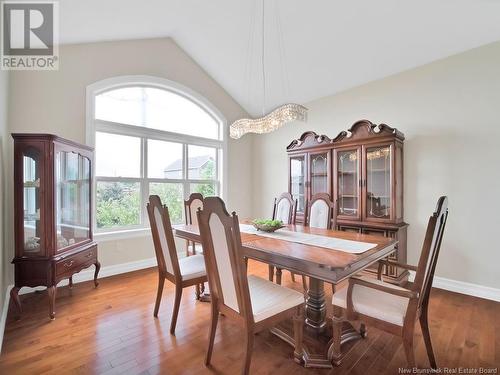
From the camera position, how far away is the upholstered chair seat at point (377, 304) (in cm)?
150

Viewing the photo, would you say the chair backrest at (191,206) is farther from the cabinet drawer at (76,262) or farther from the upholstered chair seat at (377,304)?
the upholstered chair seat at (377,304)

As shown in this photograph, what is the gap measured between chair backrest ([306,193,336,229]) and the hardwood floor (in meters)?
1.15

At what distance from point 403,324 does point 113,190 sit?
3.63m

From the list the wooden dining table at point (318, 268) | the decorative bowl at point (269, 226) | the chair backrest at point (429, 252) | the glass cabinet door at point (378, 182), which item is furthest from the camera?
the glass cabinet door at point (378, 182)

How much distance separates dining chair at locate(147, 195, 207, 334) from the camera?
2.09 meters

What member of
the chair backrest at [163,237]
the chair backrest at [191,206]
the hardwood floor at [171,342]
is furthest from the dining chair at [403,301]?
the chair backrest at [191,206]

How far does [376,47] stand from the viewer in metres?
3.05

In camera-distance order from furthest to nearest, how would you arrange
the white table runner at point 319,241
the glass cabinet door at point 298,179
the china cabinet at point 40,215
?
the glass cabinet door at point 298,179 → the china cabinet at point 40,215 → the white table runner at point 319,241

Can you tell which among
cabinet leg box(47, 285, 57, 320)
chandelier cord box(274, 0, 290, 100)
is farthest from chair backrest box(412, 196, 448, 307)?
cabinet leg box(47, 285, 57, 320)

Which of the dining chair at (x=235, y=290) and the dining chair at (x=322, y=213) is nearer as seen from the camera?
the dining chair at (x=235, y=290)

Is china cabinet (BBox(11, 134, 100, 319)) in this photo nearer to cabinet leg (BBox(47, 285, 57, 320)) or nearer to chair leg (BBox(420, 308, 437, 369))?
cabinet leg (BBox(47, 285, 57, 320))

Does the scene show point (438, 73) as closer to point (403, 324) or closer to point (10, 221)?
point (403, 324)

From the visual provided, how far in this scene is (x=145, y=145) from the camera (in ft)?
12.5

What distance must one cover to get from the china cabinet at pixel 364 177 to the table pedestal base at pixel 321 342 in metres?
1.33
